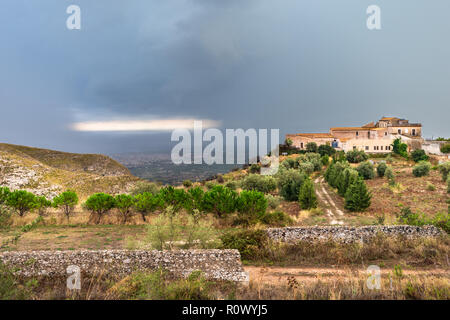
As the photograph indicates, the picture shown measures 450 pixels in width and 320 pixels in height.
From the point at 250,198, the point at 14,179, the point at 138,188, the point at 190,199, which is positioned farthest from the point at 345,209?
the point at 14,179

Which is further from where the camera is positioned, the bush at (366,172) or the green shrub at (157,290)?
the bush at (366,172)

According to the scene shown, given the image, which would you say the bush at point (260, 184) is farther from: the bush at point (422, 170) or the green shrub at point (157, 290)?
the green shrub at point (157, 290)

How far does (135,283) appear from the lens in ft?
15.8

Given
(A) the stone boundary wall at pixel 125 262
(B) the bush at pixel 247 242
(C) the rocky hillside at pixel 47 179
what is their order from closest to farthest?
(A) the stone boundary wall at pixel 125 262
(B) the bush at pixel 247 242
(C) the rocky hillside at pixel 47 179

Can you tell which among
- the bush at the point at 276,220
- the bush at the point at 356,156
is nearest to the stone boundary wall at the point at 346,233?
the bush at the point at 276,220

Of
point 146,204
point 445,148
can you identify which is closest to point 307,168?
point 146,204

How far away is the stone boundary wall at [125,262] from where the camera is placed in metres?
5.96

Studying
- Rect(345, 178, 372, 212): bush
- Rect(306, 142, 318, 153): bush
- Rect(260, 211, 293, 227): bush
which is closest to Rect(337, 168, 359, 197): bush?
Rect(345, 178, 372, 212): bush

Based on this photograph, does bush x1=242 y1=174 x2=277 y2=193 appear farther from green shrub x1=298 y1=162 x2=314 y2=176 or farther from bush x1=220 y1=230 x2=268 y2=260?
bush x1=220 y1=230 x2=268 y2=260

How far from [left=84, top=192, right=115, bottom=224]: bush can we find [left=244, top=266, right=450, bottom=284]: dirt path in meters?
9.17

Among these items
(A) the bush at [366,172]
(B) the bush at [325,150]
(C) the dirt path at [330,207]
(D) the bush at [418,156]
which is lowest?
(C) the dirt path at [330,207]

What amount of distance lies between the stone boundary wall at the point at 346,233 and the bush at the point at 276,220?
10.2 ft

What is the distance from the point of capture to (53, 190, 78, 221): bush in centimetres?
1254

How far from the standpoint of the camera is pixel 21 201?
12555 millimetres
